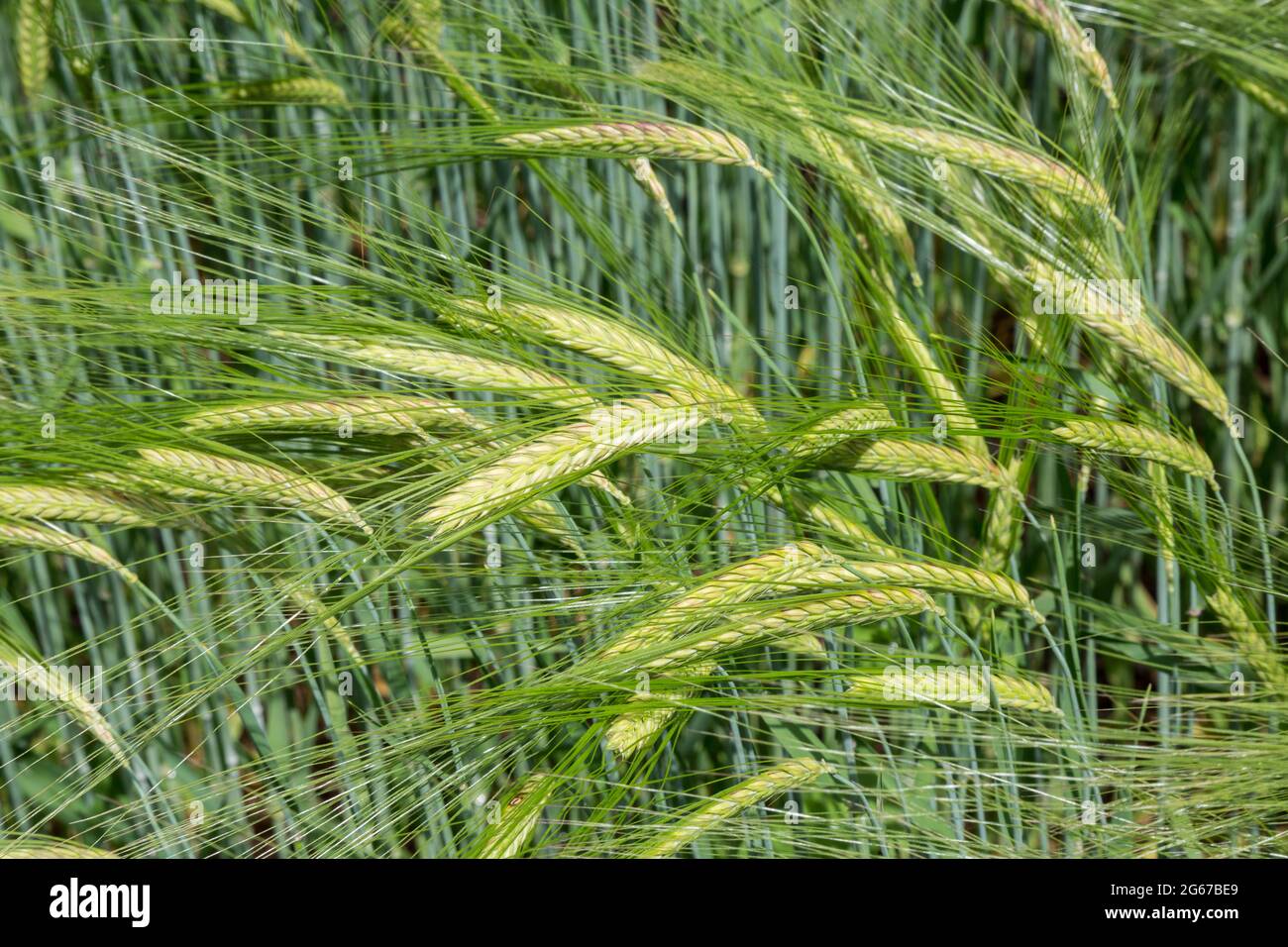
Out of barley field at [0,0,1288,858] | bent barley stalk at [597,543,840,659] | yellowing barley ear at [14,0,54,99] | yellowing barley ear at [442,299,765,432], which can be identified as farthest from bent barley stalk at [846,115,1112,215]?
yellowing barley ear at [14,0,54,99]

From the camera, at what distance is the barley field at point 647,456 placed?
67 centimetres

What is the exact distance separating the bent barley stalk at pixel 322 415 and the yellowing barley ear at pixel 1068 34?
62cm

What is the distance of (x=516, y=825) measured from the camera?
0.67m

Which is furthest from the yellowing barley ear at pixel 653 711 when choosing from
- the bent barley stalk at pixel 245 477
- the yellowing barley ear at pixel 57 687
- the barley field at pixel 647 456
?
the yellowing barley ear at pixel 57 687

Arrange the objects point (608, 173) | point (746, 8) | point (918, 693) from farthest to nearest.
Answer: point (608, 173) → point (746, 8) → point (918, 693)

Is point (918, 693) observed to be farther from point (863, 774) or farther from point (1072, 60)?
point (1072, 60)

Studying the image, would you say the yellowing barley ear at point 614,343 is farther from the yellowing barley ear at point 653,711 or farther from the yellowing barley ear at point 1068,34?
the yellowing barley ear at point 1068,34

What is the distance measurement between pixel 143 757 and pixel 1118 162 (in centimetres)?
106

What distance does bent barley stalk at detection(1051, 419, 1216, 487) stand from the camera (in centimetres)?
70

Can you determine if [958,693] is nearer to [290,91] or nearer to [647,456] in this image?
[647,456]

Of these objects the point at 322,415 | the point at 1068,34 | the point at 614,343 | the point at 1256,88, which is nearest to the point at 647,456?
the point at 614,343

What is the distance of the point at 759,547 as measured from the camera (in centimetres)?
75

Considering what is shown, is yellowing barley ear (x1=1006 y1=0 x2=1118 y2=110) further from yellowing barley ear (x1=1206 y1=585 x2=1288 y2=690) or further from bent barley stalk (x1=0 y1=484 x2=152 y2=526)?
bent barley stalk (x1=0 y1=484 x2=152 y2=526)
